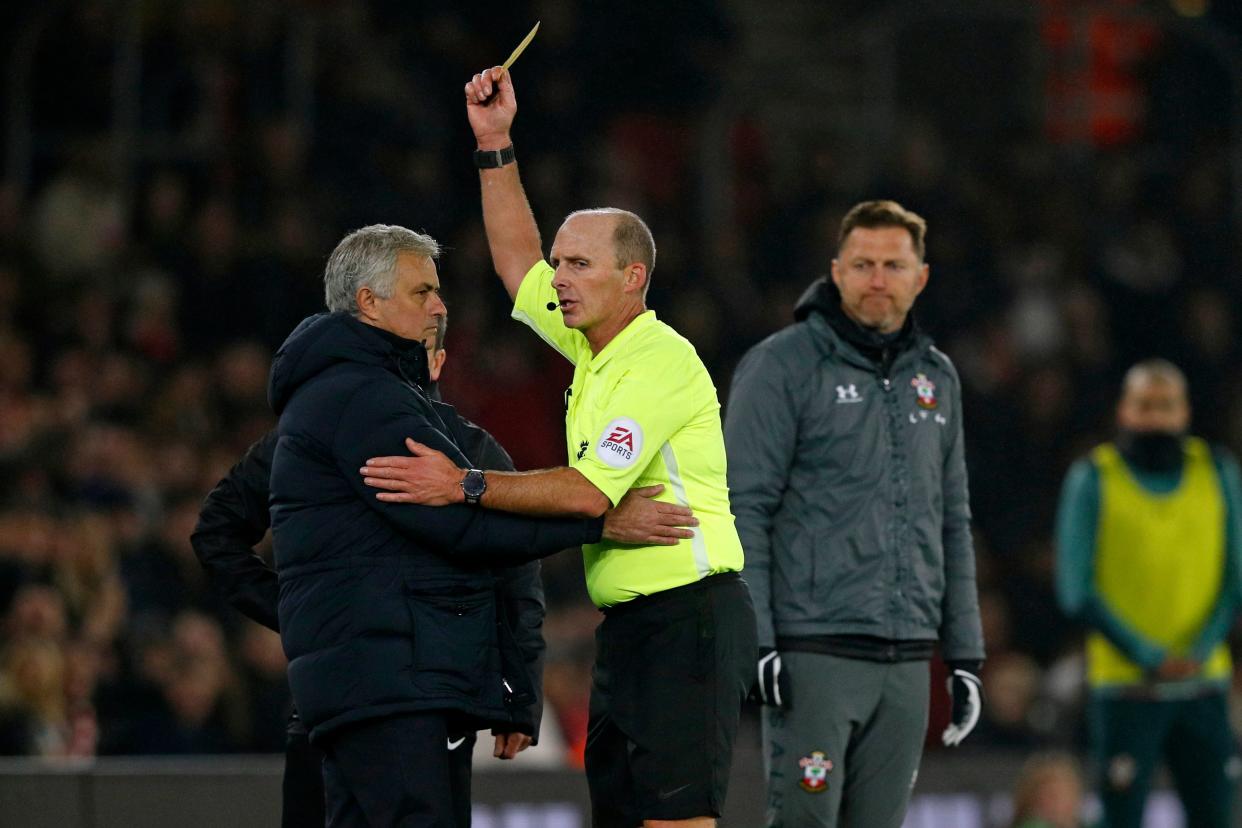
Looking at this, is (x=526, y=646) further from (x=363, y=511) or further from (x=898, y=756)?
(x=898, y=756)

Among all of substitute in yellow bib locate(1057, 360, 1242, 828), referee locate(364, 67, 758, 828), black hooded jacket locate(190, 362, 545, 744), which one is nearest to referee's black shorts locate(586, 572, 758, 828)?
referee locate(364, 67, 758, 828)

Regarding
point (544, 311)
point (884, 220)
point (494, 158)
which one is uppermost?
point (494, 158)

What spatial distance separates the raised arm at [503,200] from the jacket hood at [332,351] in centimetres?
78

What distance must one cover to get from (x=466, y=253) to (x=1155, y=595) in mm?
4817

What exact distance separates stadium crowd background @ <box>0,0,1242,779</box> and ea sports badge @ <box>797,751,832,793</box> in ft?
11.7

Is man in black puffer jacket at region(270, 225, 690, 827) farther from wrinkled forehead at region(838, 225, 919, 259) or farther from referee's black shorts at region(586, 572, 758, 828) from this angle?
wrinkled forehead at region(838, 225, 919, 259)

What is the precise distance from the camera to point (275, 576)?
5.24 m

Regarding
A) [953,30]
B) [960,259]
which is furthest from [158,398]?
[953,30]

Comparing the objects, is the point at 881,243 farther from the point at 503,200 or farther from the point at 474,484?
the point at 474,484

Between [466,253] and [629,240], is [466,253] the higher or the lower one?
the higher one

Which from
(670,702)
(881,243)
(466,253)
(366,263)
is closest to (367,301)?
(366,263)

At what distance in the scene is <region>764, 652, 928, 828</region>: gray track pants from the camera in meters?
5.35

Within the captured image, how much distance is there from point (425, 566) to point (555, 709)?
480cm

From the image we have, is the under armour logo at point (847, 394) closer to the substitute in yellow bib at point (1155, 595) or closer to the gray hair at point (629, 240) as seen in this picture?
the gray hair at point (629, 240)
